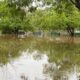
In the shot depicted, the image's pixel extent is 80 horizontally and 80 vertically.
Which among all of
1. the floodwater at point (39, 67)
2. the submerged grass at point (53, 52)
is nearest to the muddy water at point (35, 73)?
the floodwater at point (39, 67)

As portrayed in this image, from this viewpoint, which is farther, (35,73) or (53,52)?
(53,52)

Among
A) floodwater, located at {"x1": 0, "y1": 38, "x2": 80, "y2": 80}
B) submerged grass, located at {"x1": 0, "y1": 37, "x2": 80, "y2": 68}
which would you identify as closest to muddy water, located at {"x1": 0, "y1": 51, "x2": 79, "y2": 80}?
floodwater, located at {"x1": 0, "y1": 38, "x2": 80, "y2": 80}

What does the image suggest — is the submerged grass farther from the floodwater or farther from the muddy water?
the muddy water

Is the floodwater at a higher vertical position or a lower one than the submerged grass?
higher

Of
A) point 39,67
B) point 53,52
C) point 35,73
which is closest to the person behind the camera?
point 35,73

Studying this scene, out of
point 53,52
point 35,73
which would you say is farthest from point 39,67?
point 53,52

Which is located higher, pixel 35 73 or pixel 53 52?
pixel 35 73

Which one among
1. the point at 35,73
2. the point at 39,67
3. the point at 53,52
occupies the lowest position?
the point at 53,52

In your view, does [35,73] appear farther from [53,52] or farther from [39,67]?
[53,52]

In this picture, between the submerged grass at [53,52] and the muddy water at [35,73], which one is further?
the submerged grass at [53,52]

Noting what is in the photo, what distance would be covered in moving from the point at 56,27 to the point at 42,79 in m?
38.7

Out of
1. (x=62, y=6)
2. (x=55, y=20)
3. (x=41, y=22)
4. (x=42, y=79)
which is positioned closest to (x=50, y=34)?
(x=41, y=22)

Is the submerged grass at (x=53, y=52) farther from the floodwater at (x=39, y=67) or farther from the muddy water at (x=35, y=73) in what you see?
the muddy water at (x=35, y=73)

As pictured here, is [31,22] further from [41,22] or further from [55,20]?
[55,20]
